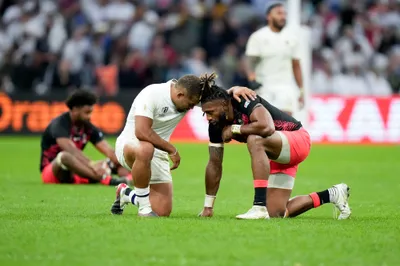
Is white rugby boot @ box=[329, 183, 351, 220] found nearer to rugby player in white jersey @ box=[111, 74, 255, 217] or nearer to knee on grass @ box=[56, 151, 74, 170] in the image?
rugby player in white jersey @ box=[111, 74, 255, 217]

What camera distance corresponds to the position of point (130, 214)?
33.2ft

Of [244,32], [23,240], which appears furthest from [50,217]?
[244,32]

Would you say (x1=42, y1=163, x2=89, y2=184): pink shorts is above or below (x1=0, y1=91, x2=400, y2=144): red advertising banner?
below

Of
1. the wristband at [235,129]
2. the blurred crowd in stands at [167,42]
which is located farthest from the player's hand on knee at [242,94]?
the blurred crowd in stands at [167,42]

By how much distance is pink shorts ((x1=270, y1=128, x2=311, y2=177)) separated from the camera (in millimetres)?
9852

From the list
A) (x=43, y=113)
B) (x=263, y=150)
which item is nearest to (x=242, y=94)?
(x=263, y=150)

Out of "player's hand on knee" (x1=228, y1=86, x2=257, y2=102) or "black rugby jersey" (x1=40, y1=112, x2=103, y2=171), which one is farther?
"black rugby jersey" (x1=40, y1=112, x2=103, y2=171)

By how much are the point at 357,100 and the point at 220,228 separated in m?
15.9

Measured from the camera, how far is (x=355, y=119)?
23.8m

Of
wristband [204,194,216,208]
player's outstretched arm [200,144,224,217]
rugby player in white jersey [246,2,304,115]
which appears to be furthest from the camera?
rugby player in white jersey [246,2,304,115]

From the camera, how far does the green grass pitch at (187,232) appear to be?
23.5ft

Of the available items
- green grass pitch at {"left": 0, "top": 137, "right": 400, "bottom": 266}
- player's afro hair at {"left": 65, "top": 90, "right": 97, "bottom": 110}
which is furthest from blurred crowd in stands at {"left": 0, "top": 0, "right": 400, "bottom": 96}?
green grass pitch at {"left": 0, "top": 137, "right": 400, "bottom": 266}

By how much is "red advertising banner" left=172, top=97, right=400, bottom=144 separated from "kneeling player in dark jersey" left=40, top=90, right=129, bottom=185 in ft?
30.3

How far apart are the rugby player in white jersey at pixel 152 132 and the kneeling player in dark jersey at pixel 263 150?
0.56ft
